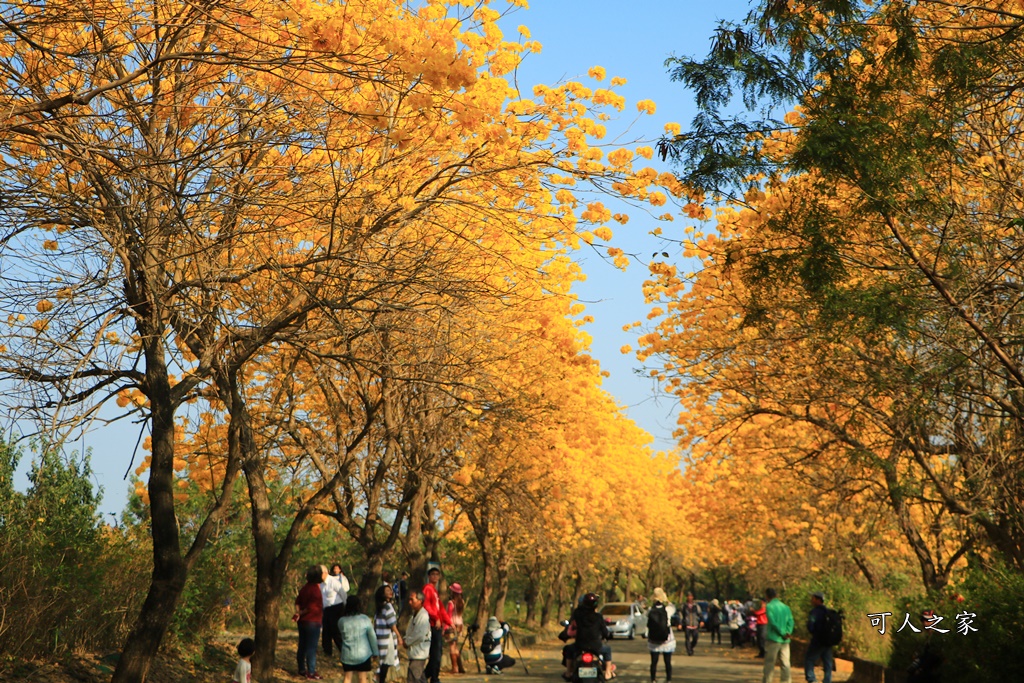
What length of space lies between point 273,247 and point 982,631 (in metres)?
8.91

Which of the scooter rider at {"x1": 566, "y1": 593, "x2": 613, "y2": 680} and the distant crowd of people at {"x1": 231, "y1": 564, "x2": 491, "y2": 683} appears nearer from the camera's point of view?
the distant crowd of people at {"x1": 231, "y1": 564, "x2": 491, "y2": 683}

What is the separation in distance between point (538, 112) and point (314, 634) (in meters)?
8.63

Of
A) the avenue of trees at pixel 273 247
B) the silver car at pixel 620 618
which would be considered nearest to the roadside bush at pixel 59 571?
the avenue of trees at pixel 273 247

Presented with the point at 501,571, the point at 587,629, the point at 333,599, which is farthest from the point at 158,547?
the point at 501,571

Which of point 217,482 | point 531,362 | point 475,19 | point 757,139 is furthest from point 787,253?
point 217,482

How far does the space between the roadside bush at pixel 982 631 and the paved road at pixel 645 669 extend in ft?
21.8

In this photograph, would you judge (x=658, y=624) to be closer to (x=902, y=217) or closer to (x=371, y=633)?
(x=371, y=633)

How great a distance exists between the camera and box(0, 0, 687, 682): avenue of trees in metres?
8.06

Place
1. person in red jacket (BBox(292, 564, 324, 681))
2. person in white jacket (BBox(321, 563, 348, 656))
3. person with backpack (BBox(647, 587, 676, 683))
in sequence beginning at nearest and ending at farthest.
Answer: person in red jacket (BBox(292, 564, 324, 681)) → person in white jacket (BBox(321, 563, 348, 656)) → person with backpack (BBox(647, 587, 676, 683))

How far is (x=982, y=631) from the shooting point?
39.9 feet

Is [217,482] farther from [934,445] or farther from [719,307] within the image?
[934,445]

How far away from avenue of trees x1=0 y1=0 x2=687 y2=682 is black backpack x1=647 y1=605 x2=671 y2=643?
3.95m

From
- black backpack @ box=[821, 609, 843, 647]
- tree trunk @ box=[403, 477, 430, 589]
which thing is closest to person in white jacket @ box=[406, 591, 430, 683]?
tree trunk @ box=[403, 477, 430, 589]

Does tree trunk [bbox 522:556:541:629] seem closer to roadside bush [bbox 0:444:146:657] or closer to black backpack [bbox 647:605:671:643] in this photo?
black backpack [bbox 647:605:671:643]
